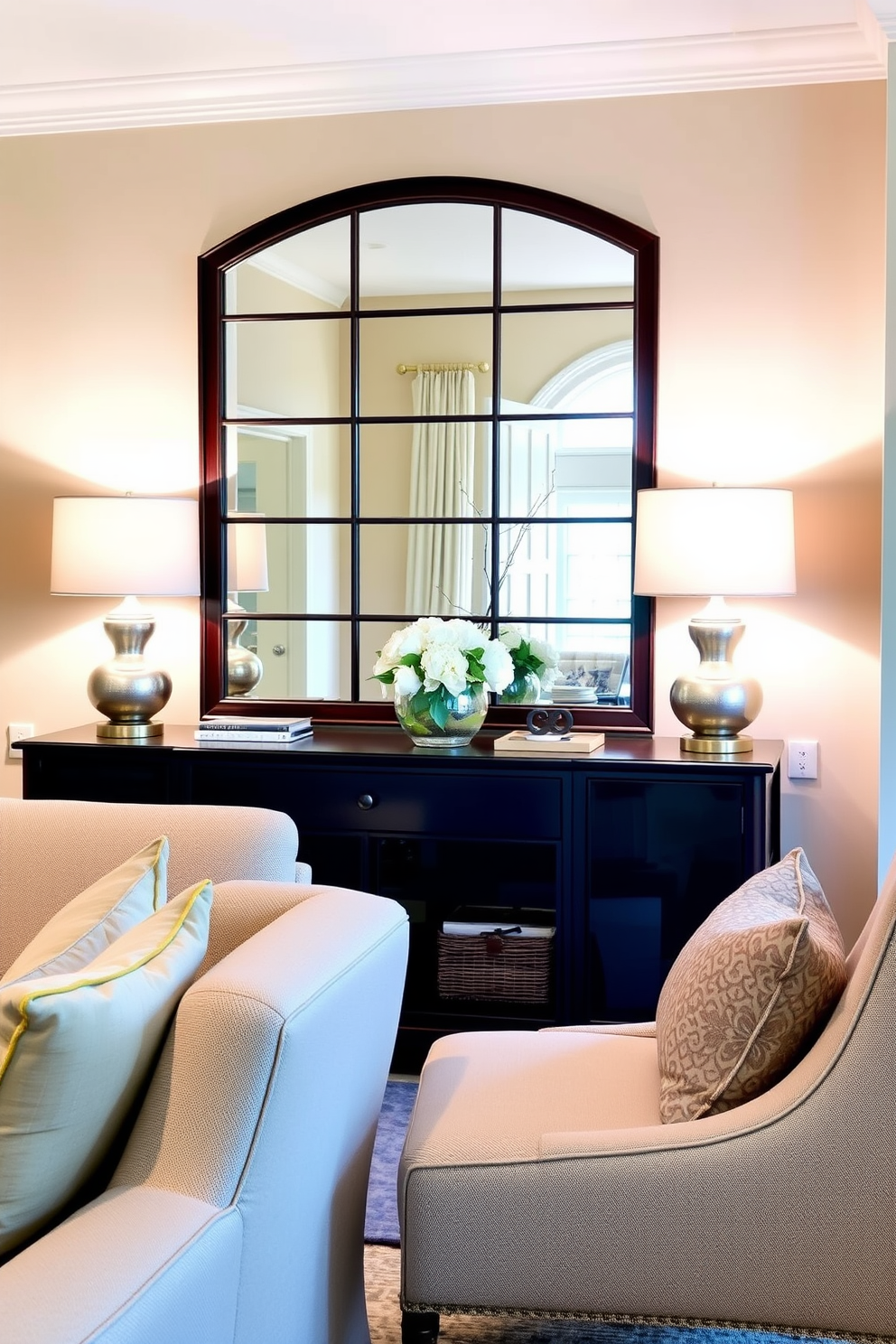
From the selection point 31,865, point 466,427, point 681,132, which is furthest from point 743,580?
point 31,865

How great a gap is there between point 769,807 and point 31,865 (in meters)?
1.74

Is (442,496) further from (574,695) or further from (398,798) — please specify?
(398,798)

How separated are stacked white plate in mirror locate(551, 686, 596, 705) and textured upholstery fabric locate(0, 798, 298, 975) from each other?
1.48 m

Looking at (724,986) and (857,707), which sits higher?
(857,707)

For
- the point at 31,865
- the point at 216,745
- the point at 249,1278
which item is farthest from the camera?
the point at 216,745

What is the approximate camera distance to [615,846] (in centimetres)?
313

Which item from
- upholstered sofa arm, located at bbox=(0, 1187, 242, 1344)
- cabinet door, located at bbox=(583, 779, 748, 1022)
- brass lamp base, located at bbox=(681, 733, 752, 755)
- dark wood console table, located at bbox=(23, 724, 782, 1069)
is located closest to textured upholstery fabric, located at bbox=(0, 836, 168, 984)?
upholstered sofa arm, located at bbox=(0, 1187, 242, 1344)

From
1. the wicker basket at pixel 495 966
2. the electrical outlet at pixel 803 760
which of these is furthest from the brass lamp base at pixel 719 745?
the wicker basket at pixel 495 966

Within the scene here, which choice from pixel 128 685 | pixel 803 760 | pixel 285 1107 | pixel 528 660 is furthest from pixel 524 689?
pixel 285 1107

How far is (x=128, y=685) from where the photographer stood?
3.47 m

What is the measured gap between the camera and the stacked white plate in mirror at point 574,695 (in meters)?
3.58

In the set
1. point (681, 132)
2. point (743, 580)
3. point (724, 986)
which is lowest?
point (724, 986)

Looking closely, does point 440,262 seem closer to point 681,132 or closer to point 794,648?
point 681,132

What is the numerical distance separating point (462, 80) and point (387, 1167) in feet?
8.87
